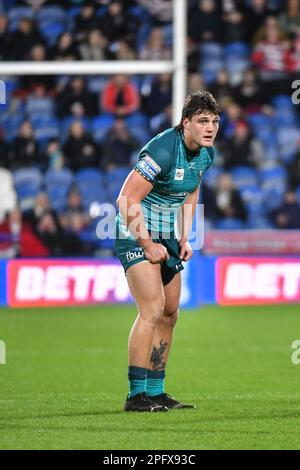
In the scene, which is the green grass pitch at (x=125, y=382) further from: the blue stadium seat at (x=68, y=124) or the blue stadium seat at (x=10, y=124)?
the blue stadium seat at (x=68, y=124)

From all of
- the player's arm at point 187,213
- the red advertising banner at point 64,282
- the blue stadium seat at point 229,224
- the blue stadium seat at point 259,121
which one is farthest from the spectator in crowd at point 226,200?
the player's arm at point 187,213

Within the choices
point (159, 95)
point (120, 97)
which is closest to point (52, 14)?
point (120, 97)

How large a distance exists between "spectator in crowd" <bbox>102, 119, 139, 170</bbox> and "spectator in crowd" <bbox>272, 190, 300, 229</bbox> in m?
2.60

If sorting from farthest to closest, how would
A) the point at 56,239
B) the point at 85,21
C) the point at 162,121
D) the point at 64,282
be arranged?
the point at 85,21 < the point at 162,121 < the point at 56,239 < the point at 64,282

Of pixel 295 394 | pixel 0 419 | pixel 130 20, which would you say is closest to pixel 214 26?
pixel 130 20

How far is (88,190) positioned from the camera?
1861 centimetres

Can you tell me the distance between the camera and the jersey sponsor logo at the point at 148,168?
7246mm

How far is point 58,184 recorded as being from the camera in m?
18.5

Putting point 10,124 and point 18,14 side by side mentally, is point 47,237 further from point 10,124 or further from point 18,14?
point 18,14

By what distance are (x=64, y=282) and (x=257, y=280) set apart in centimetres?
277

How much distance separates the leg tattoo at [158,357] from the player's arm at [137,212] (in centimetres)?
71

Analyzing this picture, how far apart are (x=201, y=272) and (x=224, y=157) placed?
11.7 ft

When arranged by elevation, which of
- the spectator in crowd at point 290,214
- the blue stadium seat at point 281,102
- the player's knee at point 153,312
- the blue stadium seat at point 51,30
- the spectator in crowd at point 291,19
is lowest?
the spectator in crowd at point 290,214
